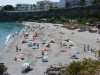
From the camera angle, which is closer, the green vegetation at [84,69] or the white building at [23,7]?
the green vegetation at [84,69]

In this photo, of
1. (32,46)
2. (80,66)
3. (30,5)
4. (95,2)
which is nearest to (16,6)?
(30,5)

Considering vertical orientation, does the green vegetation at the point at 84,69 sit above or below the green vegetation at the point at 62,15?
above

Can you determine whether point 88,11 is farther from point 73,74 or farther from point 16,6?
point 73,74

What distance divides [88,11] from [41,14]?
34.9m

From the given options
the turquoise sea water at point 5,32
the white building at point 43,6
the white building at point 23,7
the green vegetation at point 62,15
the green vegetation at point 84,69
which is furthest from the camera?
the white building at point 23,7

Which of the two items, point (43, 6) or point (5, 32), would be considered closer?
point (5, 32)

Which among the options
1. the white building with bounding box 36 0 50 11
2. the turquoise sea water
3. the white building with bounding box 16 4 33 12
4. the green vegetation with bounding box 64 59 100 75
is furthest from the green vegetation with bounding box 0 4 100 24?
the green vegetation with bounding box 64 59 100 75

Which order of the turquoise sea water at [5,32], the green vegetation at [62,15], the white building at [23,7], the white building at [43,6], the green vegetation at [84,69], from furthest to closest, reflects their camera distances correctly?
1. the white building at [23,7]
2. the white building at [43,6]
3. the green vegetation at [62,15]
4. the turquoise sea water at [5,32]
5. the green vegetation at [84,69]

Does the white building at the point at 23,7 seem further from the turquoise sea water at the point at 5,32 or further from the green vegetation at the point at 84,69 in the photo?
the green vegetation at the point at 84,69

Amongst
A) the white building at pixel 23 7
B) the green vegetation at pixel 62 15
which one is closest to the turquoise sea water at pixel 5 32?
the green vegetation at pixel 62 15

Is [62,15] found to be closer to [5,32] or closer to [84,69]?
[5,32]

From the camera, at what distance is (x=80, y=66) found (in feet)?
56.0

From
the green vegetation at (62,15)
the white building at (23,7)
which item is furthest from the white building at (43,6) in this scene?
the green vegetation at (62,15)

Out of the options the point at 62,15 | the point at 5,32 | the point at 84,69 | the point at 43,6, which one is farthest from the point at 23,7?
the point at 84,69
